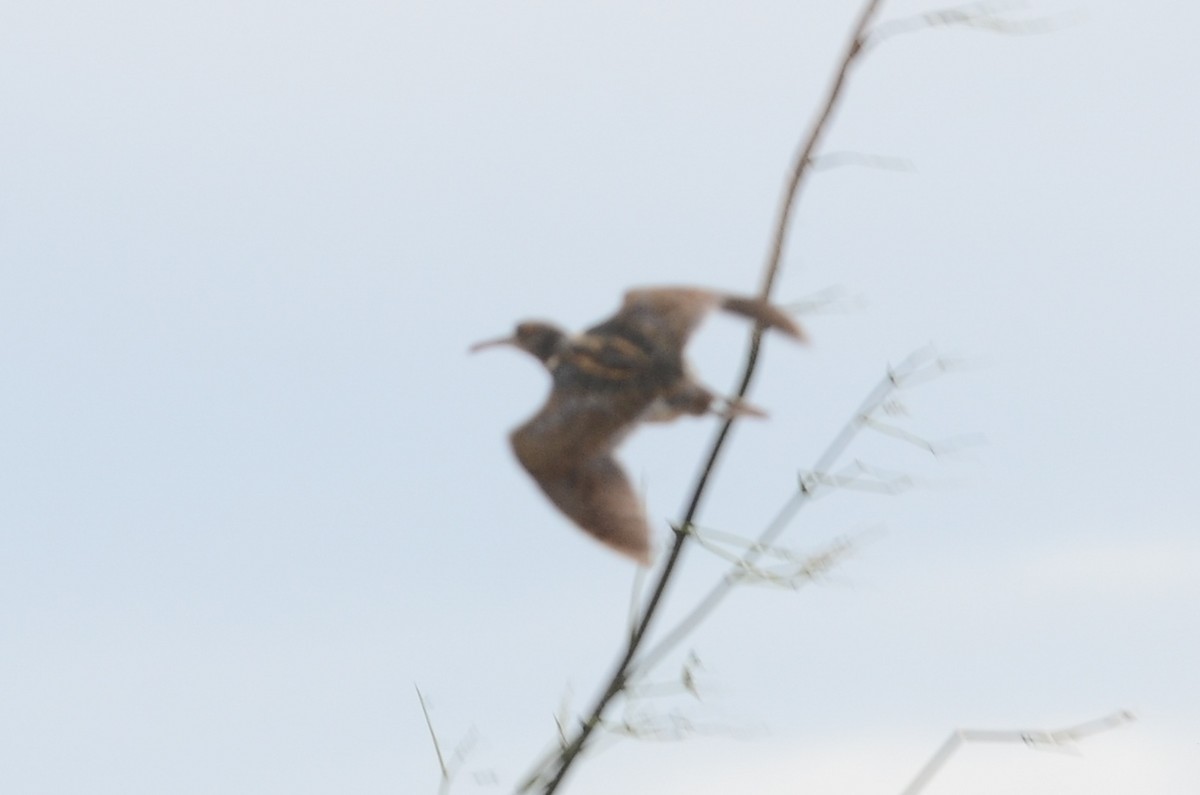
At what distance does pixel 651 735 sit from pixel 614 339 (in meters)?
1.12

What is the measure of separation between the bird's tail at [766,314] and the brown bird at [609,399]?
232 millimetres

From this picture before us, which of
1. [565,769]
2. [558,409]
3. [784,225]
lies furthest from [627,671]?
[558,409]

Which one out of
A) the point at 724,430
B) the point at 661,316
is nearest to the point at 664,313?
the point at 661,316

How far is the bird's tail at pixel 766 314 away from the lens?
299cm

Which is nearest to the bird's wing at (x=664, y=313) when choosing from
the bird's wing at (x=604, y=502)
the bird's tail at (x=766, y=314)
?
the bird's tail at (x=766, y=314)

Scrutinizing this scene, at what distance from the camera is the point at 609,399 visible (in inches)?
165

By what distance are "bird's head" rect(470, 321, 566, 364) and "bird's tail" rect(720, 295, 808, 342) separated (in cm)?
112

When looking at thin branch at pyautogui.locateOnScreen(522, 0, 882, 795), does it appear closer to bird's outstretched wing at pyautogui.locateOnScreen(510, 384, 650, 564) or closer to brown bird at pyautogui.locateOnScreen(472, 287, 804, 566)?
brown bird at pyautogui.locateOnScreen(472, 287, 804, 566)

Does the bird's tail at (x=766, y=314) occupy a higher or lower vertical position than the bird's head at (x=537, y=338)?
higher

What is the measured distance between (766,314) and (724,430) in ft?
0.97

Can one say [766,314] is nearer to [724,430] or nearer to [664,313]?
[724,430]

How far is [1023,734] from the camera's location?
3.17m

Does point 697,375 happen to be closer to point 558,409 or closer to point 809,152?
point 558,409

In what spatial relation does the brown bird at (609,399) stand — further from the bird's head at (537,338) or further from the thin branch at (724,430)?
the thin branch at (724,430)
